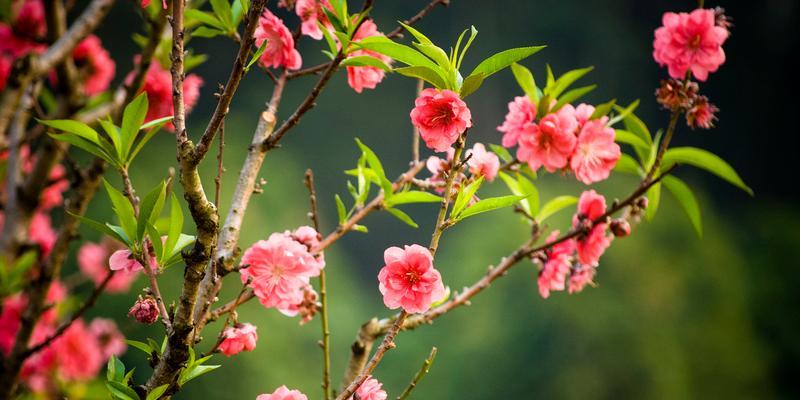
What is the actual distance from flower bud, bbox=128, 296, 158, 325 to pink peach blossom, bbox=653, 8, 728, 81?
1.95 ft

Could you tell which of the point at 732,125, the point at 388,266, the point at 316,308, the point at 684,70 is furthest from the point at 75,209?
the point at 732,125

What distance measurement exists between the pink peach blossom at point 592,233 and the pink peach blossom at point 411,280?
0.98 ft

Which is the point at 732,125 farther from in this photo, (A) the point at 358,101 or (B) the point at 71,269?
(B) the point at 71,269

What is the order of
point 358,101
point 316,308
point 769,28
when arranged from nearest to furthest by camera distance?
point 316,308, point 769,28, point 358,101

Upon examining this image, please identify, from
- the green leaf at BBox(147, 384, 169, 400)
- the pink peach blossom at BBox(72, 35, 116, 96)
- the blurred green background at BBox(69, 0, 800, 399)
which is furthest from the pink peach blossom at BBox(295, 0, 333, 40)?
the blurred green background at BBox(69, 0, 800, 399)

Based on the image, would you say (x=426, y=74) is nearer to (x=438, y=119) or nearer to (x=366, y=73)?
(x=438, y=119)

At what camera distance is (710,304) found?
Answer: 21.5ft

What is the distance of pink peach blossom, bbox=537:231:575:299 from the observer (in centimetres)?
77

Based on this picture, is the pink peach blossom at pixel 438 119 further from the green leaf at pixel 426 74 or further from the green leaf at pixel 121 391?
the green leaf at pixel 121 391

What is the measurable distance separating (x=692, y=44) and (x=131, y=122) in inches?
24.1

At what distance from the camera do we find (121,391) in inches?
19.1

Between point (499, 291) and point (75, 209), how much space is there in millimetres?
7411

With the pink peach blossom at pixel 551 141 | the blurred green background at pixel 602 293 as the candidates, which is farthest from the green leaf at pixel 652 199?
the blurred green background at pixel 602 293

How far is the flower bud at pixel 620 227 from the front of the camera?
75cm
